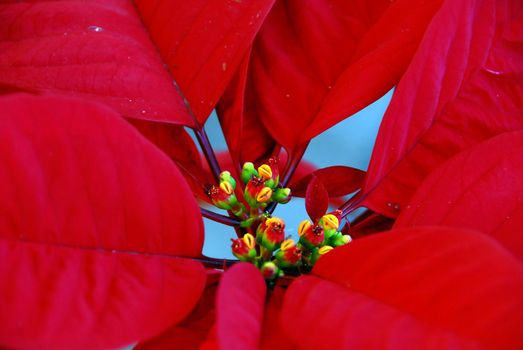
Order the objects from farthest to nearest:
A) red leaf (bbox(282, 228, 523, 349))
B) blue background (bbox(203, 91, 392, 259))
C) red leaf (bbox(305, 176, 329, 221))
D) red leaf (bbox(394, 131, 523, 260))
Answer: blue background (bbox(203, 91, 392, 259)) → red leaf (bbox(305, 176, 329, 221)) → red leaf (bbox(394, 131, 523, 260)) → red leaf (bbox(282, 228, 523, 349))

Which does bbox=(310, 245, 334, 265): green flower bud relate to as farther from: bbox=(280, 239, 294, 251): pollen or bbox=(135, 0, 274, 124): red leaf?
bbox=(135, 0, 274, 124): red leaf

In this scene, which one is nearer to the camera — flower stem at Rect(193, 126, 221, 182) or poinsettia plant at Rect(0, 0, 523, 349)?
poinsettia plant at Rect(0, 0, 523, 349)

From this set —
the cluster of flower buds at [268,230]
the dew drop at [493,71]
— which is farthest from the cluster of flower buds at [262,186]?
the dew drop at [493,71]

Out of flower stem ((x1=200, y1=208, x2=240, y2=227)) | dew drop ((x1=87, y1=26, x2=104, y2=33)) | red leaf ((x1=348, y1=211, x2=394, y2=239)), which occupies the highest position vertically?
dew drop ((x1=87, y1=26, x2=104, y2=33))

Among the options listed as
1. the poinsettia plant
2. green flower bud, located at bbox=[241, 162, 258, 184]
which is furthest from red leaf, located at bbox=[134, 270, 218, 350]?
green flower bud, located at bbox=[241, 162, 258, 184]

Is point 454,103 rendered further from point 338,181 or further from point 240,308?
point 240,308

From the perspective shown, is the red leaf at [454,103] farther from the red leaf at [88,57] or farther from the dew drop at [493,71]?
the red leaf at [88,57]

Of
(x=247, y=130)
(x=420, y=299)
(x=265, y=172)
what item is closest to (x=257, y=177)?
(x=265, y=172)

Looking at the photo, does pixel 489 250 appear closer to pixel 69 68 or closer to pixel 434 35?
pixel 434 35
